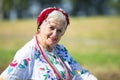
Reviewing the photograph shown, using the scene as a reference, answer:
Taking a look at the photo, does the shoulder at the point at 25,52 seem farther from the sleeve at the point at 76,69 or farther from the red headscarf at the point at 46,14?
the sleeve at the point at 76,69

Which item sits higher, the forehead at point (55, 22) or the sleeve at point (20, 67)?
the forehead at point (55, 22)

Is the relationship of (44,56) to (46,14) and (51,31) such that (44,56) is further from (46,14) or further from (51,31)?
(46,14)

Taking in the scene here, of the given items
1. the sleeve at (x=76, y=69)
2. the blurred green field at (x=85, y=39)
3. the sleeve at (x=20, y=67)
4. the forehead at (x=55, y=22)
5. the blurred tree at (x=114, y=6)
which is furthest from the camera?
the blurred tree at (x=114, y=6)

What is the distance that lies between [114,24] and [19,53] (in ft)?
63.6

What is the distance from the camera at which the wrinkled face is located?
14.2 ft

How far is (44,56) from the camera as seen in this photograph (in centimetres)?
440

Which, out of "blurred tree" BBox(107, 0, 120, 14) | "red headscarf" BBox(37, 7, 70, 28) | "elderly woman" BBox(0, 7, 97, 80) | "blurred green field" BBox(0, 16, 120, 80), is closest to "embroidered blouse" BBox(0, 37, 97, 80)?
"elderly woman" BBox(0, 7, 97, 80)

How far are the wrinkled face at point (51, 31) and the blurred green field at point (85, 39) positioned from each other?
6.78 metres

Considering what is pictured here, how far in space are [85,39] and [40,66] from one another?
16114 millimetres

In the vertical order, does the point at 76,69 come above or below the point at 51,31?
below

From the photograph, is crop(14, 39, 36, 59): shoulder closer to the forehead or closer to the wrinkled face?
the wrinkled face

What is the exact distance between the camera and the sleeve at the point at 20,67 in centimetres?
411

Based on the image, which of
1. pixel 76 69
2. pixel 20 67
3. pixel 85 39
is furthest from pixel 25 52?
pixel 85 39

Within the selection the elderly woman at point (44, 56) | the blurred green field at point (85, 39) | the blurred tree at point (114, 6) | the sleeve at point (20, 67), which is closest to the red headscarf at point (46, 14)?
the elderly woman at point (44, 56)
